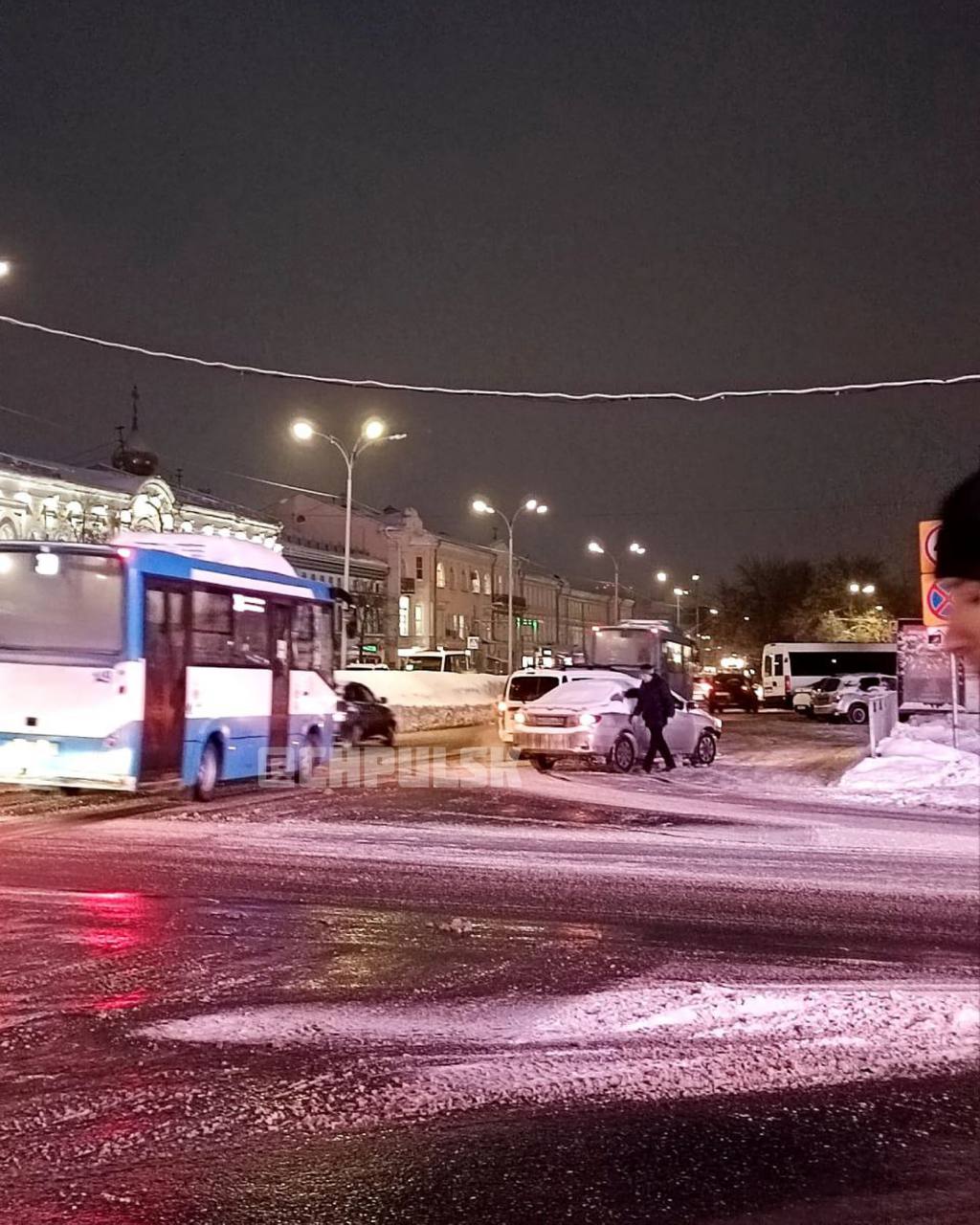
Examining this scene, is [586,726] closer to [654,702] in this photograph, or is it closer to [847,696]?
[654,702]

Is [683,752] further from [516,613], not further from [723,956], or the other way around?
[516,613]

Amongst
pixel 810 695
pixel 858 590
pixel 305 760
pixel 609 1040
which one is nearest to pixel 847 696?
pixel 810 695

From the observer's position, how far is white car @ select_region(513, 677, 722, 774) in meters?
23.1

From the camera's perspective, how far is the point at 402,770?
24.2m

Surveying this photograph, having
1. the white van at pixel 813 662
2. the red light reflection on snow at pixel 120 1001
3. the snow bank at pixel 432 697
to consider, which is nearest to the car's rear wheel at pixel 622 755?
the red light reflection on snow at pixel 120 1001

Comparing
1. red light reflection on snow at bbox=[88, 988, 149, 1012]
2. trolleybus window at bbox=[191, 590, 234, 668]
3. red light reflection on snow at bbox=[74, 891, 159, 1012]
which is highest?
trolleybus window at bbox=[191, 590, 234, 668]

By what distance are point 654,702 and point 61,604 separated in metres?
10.9

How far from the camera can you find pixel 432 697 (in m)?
45.4

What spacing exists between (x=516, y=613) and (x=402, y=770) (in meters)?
79.5

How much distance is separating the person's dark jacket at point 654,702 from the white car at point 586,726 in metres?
0.52

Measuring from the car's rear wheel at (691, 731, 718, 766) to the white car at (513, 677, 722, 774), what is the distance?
6.89ft

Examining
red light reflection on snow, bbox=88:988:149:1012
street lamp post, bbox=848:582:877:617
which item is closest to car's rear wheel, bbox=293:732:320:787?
red light reflection on snow, bbox=88:988:149:1012

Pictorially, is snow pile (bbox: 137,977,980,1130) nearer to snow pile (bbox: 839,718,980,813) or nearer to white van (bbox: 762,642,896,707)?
snow pile (bbox: 839,718,980,813)

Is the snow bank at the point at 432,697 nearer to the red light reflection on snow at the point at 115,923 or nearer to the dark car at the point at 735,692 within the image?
the dark car at the point at 735,692
